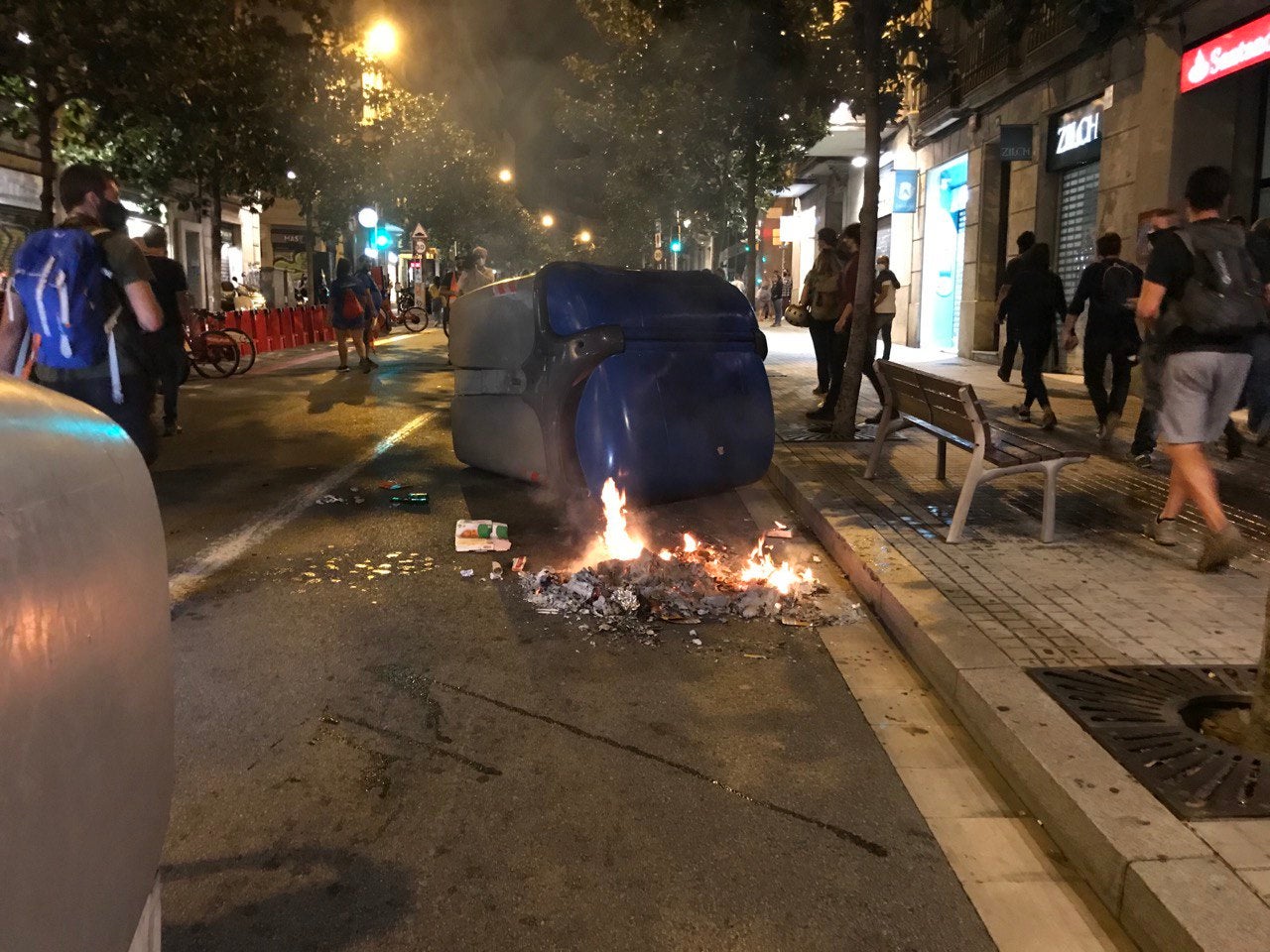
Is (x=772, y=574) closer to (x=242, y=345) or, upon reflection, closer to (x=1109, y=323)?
(x=1109, y=323)

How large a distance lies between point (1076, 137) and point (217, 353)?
13498 millimetres

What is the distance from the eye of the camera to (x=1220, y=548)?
17.6 ft

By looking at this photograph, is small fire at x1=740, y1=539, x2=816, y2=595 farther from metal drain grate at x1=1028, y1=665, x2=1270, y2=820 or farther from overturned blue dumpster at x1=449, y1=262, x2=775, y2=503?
metal drain grate at x1=1028, y1=665, x2=1270, y2=820

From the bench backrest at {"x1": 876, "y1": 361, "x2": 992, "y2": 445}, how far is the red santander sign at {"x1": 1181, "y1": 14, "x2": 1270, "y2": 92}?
7.13 meters

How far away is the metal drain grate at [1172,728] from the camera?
305 centimetres

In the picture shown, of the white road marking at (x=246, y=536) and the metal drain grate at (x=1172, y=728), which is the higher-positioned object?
the metal drain grate at (x=1172, y=728)

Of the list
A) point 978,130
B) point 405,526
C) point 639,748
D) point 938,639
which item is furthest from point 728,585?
point 978,130

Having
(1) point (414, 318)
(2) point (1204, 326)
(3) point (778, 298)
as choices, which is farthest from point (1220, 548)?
(3) point (778, 298)

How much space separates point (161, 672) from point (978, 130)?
2166cm

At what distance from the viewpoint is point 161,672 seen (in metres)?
1.88

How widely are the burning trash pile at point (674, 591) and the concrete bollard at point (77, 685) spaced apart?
329 cm

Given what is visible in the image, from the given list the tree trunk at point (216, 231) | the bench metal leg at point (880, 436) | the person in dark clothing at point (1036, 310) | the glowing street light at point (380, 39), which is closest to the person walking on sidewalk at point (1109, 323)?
the person in dark clothing at point (1036, 310)

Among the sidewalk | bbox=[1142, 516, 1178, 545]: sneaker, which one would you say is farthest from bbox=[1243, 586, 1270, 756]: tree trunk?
bbox=[1142, 516, 1178, 545]: sneaker

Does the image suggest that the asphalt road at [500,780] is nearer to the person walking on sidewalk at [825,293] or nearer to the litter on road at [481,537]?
the litter on road at [481,537]
